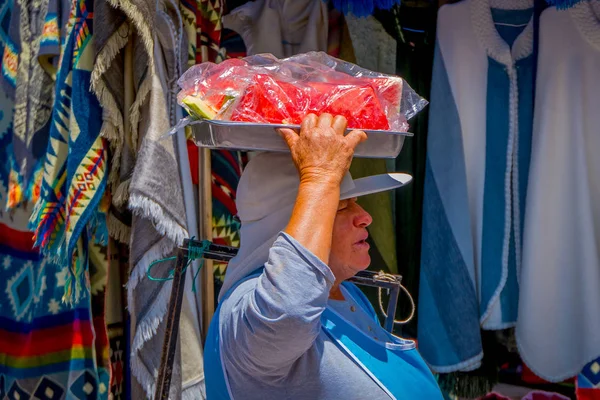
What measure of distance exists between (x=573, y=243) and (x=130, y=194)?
124 cm

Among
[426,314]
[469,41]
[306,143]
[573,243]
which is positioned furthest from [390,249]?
[306,143]

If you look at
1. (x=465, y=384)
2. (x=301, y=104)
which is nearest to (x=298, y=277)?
(x=301, y=104)

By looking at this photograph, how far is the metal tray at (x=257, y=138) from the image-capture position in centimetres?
122

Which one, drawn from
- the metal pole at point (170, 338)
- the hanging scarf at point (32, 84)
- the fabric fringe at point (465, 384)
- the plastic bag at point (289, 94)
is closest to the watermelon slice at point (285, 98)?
the plastic bag at point (289, 94)

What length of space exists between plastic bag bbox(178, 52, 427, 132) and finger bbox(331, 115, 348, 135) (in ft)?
0.13

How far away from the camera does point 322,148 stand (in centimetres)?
118

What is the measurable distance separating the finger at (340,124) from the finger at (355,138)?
14 mm

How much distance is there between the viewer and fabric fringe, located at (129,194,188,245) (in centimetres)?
184

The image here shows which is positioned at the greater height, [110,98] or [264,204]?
[110,98]

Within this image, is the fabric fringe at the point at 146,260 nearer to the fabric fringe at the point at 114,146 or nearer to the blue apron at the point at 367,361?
the fabric fringe at the point at 114,146

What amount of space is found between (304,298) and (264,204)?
0.96 ft

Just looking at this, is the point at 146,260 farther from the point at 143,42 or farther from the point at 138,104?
the point at 143,42

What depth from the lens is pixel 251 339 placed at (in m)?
1.09

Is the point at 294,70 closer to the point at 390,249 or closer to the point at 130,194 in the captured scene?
the point at 130,194
